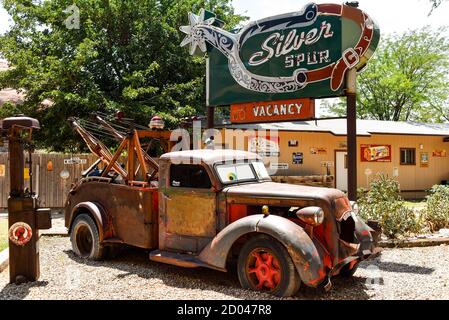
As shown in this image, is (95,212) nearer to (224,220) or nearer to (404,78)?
(224,220)

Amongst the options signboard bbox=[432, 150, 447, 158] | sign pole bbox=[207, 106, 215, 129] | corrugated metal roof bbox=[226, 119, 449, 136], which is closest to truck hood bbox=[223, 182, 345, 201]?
sign pole bbox=[207, 106, 215, 129]

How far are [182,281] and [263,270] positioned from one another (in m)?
1.31

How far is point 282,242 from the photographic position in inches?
209

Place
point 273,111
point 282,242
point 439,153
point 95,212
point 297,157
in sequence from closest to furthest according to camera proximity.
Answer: point 282,242 < point 95,212 < point 273,111 < point 297,157 < point 439,153

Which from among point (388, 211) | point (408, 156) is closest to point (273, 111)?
point (388, 211)

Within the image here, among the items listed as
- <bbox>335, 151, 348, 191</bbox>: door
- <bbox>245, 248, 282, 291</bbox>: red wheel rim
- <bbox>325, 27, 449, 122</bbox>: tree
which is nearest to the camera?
<bbox>245, 248, 282, 291</bbox>: red wheel rim

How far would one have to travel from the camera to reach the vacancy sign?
9312mm

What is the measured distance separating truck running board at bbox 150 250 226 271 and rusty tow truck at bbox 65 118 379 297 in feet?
0.05

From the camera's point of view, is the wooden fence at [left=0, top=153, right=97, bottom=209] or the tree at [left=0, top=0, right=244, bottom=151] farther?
the tree at [left=0, top=0, right=244, bottom=151]

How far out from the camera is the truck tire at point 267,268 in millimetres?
5324

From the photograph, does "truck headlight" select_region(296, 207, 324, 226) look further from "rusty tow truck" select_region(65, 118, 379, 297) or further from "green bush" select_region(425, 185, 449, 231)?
"green bush" select_region(425, 185, 449, 231)

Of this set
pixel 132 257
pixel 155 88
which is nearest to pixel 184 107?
pixel 155 88

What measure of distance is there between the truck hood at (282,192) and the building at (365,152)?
1017 cm

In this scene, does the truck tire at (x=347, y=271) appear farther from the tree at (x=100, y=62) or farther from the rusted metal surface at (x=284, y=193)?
the tree at (x=100, y=62)
